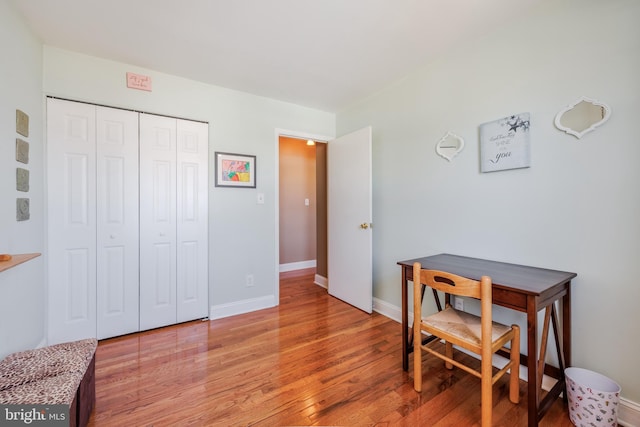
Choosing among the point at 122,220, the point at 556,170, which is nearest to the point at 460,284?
the point at 556,170

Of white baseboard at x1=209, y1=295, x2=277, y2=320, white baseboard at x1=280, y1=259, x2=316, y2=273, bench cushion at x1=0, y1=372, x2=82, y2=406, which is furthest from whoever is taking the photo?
white baseboard at x1=280, y1=259, x2=316, y2=273

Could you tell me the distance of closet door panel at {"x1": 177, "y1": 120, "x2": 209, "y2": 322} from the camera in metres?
2.50

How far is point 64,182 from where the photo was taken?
206 centimetres

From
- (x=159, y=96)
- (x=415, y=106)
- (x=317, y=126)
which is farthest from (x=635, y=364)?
(x=159, y=96)

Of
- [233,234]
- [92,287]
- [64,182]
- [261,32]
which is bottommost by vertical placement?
[92,287]

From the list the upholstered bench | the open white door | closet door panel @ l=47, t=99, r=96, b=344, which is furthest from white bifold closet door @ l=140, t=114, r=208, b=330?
the open white door

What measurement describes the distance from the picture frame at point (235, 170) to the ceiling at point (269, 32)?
29.2 inches

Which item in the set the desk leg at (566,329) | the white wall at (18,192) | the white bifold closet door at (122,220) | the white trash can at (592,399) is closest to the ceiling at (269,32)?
the white wall at (18,192)

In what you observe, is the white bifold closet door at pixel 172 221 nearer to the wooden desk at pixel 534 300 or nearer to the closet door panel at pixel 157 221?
the closet door panel at pixel 157 221

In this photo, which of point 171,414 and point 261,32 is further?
point 261,32

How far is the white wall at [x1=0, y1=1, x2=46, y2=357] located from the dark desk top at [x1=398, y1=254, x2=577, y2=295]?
2.43 m

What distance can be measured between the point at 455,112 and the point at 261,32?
1567mm

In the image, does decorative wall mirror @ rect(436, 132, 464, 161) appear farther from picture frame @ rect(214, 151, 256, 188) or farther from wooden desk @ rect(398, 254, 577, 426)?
picture frame @ rect(214, 151, 256, 188)

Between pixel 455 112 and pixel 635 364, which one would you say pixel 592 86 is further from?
pixel 635 364
